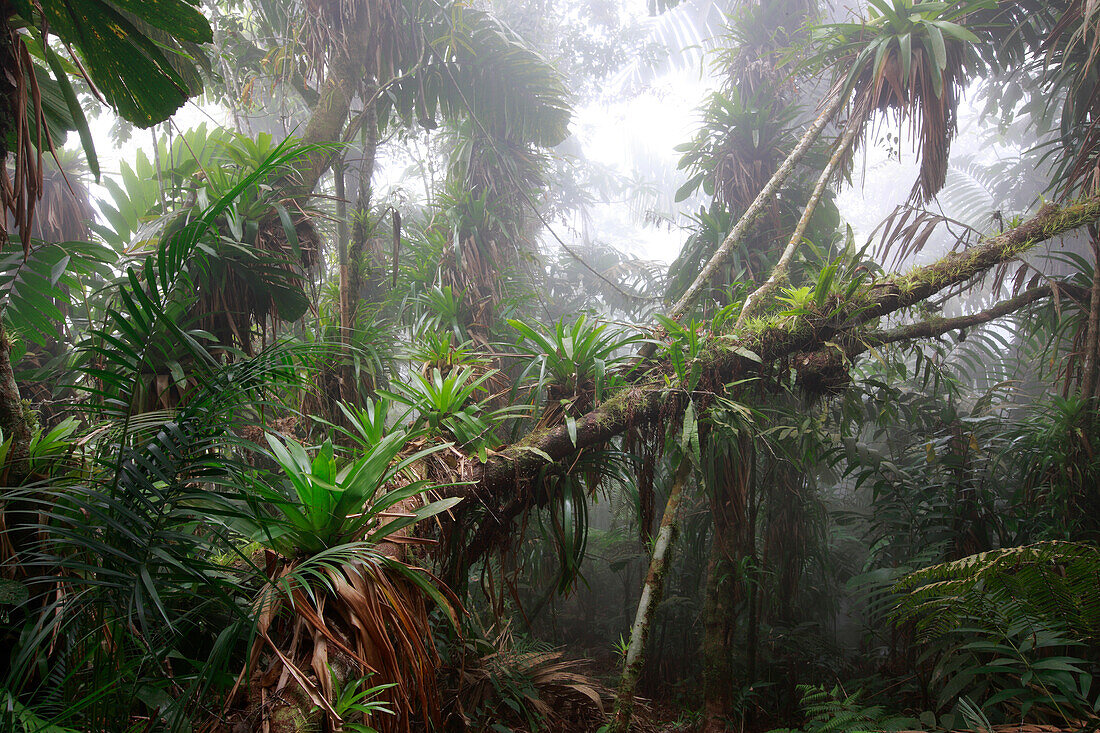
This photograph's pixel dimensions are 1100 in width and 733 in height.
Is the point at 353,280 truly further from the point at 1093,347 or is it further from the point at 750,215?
the point at 1093,347

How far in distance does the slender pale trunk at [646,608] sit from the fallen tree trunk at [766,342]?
0.35m

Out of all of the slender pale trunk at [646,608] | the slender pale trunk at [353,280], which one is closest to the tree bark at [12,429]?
the slender pale trunk at [353,280]

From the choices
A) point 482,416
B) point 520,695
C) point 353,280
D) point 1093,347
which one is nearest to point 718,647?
point 520,695

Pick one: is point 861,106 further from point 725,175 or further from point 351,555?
point 351,555

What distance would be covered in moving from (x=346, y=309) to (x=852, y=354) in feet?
9.33

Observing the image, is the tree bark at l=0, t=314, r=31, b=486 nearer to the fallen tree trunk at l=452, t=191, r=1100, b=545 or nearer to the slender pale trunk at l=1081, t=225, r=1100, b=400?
the fallen tree trunk at l=452, t=191, r=1100, b=545

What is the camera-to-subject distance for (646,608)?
2008 mm

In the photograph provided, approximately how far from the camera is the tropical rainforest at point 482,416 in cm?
123

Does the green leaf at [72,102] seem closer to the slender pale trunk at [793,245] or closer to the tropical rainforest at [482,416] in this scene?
the tropical rainforest at [482,416]

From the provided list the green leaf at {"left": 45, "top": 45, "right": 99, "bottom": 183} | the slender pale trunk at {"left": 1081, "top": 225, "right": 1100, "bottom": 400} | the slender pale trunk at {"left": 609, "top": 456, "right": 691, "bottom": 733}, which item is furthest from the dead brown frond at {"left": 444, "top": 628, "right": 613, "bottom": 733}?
the slender pale trunk at {"left": 1081, "top": 225, "right": 1100, "bottom": 400}

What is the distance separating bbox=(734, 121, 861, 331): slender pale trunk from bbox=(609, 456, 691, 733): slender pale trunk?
876mm

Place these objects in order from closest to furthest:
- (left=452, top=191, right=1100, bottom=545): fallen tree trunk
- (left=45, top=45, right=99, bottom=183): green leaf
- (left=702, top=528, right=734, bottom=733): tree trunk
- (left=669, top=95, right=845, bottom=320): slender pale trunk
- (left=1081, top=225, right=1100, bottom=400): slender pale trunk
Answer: (left=45, top=45, right=99, bottom=183): green leaf, (left=452, top=191, right=1100, bottom=545): fallen tree trunk, (left=1081, top=225, right=1100, bottom=400): slender pale trunk, (left=702, top=528, right=734, bottom=733): tree trunk, (left=669, top=95, right=845, bottom=320): slender pale trunk

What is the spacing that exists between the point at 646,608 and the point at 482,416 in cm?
102

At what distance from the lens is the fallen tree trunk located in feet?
7.39
